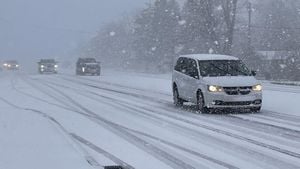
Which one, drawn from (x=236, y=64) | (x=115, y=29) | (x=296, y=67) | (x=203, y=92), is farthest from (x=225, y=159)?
(x=115, y=29)

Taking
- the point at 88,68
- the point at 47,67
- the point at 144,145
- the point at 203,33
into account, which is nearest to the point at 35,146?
the point at 144,145

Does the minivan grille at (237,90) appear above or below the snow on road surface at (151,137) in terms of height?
above

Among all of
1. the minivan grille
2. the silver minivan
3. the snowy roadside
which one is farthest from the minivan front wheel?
the snowy roadside

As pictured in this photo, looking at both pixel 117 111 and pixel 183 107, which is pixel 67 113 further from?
pixel 183 107

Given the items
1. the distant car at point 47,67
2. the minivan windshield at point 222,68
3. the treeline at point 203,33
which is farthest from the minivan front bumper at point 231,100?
the distant car at point 47,67

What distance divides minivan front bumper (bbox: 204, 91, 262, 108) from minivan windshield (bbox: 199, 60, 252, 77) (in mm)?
1411

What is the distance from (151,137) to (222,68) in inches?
290

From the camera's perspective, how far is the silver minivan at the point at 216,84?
16812mm

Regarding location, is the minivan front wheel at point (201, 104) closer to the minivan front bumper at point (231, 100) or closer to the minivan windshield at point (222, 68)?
the minivan front bumper at point (231, 100)

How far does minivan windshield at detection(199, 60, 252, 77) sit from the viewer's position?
18.3m

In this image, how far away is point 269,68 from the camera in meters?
61.1

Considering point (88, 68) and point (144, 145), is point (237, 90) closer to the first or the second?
point (144, 145)

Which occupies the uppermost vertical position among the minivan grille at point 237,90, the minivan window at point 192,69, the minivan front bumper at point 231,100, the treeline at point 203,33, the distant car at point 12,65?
the treeline at point 203,33

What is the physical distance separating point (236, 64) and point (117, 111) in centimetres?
420
